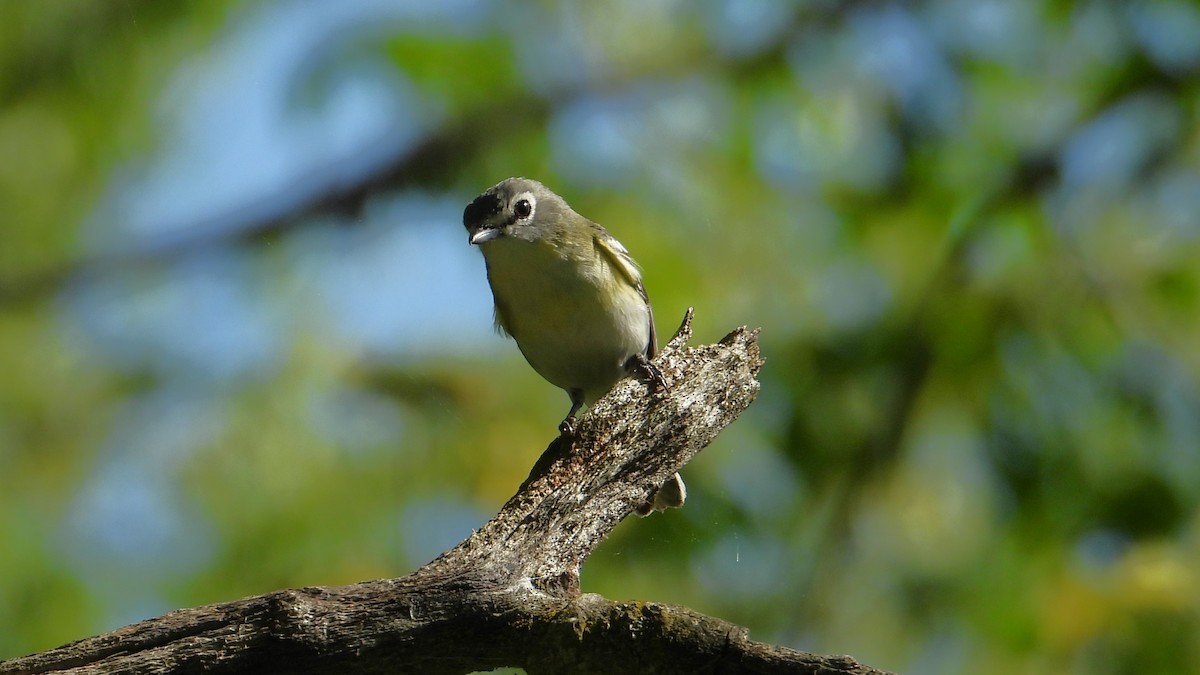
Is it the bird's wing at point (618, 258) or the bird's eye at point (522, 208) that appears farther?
the bird's wing at point (618, 258)

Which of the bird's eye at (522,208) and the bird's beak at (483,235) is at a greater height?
the bird's eye at (522,208)

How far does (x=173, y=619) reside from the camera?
2.25 m

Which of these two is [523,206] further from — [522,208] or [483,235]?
[483,235]

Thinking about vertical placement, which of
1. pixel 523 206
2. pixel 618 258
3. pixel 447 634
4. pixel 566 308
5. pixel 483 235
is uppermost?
pixel 523 206

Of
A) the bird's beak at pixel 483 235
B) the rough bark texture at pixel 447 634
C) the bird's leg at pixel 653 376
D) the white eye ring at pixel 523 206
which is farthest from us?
the white eye ring at pixel 523 206

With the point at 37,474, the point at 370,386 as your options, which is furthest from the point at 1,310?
the point at 370,386

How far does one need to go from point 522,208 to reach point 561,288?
0.40 m

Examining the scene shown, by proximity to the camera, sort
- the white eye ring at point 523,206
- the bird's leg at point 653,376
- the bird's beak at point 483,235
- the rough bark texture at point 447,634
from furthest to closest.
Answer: the white eye ring at point 523,206 → the bird's beak at point 483,235 → the bird's leg at point 653,376 → the rough bark texture at point 447,634

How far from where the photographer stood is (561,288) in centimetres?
447

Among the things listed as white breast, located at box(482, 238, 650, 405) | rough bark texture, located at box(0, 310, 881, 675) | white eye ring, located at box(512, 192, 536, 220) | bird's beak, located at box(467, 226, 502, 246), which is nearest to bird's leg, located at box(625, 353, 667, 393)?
rough bark texture, located at box(0, 310, 881, 675)

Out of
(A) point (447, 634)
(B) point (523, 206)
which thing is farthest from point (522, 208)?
(A) point (447, 634)

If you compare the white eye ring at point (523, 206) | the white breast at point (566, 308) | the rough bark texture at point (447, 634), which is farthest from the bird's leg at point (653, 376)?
the white eye ring at point (523, 206)

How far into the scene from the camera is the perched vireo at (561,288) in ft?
14.7

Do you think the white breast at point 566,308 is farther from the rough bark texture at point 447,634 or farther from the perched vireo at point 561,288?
the rough bark texture at point 447,634
